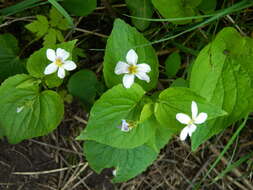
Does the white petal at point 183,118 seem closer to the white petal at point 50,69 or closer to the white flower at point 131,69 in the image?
the white flower at point 131,69

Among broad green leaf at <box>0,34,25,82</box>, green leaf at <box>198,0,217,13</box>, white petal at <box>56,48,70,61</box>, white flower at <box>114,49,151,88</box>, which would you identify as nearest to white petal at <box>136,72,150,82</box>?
white flower at <box>114,49,151,88</box>

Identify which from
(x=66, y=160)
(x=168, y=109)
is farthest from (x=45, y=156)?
(x=168, y=109)

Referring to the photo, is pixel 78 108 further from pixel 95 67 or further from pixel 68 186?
pixel 68 186

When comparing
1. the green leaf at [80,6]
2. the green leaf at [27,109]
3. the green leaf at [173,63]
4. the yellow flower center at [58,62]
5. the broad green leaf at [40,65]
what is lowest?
the green leaf at [27,109]

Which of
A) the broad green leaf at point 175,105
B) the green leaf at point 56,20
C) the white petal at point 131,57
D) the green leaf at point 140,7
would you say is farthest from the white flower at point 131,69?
the green leaf at point 56,20

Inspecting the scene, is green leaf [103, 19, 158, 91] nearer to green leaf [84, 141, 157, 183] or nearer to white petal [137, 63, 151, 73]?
white petal [137, 63, 151, 73]
